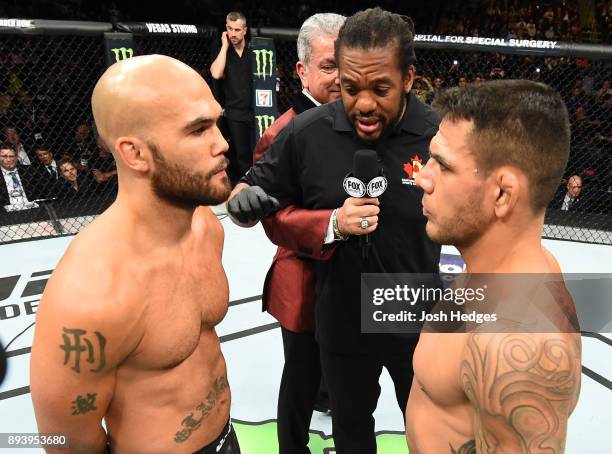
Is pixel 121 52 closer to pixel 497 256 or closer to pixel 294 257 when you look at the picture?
pixel 294 257

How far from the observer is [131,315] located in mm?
1124

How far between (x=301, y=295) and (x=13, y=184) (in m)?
3.69

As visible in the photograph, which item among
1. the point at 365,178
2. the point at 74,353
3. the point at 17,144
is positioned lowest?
the point at 17,144

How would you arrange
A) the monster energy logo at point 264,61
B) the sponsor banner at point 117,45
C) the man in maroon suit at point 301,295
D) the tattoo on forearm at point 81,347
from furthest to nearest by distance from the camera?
the monster energy logo at point 264,61 < the sponsor banner at point 117,45 < the man in maroon suit at point 301,295 < the tattoo on forearm at point 81,347

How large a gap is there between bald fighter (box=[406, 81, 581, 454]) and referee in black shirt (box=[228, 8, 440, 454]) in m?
0.37

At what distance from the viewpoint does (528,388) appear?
0.92 m

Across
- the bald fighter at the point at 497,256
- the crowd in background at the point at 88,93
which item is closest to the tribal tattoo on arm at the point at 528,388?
the bald fighter at the point at 497,256

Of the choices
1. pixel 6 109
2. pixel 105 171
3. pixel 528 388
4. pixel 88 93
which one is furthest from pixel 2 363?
pixel 88 93

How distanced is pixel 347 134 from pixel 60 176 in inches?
155

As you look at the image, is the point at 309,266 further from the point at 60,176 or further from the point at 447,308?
the point at 60,176

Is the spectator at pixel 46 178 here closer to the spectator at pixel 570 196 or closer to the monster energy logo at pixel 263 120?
the monster energy logo at pixel 263 120

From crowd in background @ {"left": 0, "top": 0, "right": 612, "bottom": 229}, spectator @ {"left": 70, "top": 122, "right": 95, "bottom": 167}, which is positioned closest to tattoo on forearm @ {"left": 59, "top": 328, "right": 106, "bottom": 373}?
crowd in background @ {"left": 0, "top": 0, "right": 612, "bottom": 229}

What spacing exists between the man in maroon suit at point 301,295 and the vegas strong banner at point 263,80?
2887 millimetres

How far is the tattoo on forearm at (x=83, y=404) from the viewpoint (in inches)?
43.1
